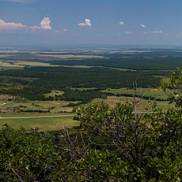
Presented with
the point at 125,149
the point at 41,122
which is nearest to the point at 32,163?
the point at 125,149

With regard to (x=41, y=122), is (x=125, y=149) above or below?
above

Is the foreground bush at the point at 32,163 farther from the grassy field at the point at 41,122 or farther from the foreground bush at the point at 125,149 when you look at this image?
the grassy field at the point at 41,122

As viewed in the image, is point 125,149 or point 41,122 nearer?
point 125,149

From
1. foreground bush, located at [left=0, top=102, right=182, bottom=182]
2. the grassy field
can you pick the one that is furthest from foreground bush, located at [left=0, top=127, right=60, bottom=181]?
the grassy field

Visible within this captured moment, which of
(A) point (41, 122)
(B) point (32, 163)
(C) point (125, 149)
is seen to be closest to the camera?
(C) point (125, 149)

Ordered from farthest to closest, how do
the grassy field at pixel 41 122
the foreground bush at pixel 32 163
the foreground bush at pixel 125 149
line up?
the grassy field at pixel 41 122 < the foreground bush at pixel 32 163 < the foreground bush at pixel 125 149

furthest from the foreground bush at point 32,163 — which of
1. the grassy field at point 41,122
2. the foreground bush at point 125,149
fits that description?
the grassy field at point 41,122

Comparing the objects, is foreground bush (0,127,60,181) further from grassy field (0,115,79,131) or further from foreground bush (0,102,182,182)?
grassy field (0,115,79,131)

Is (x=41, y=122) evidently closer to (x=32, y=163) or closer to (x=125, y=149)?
(x=32, y=163)

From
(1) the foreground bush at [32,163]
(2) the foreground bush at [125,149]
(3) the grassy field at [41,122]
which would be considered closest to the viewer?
(2) the foreground bush at [125,149]

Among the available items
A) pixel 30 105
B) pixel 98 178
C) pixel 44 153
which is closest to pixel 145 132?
pixel 98 178
